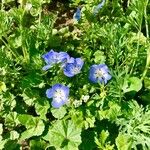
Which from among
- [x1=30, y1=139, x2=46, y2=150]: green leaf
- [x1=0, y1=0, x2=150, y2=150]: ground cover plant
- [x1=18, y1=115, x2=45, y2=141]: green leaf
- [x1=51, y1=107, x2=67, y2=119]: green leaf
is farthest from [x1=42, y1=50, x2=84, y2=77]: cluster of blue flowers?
[x1=30, y1=139, x2=46, y2=150]: green leaf

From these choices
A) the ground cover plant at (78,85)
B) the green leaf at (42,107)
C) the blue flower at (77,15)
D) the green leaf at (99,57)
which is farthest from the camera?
the blue flower at (77,15)

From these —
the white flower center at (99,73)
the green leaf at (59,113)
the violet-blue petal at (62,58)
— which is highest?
the violet-blue petal at (62,58)

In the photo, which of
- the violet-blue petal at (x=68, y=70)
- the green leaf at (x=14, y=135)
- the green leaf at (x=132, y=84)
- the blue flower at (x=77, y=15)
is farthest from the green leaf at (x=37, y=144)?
the blue flower at (x=77, y=15)

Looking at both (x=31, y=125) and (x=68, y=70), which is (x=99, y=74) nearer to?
(x=68, y=70)

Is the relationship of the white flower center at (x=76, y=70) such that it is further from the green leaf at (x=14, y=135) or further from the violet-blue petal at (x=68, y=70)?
the green leaf at (x=14, y=135)

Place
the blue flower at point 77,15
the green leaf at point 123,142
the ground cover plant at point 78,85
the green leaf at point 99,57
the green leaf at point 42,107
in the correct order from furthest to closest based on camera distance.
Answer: the blue flower at point 77,15 < the green leaf at point 99,57 < the green leaf at point 42,107 < the ground cover plant at point 78,85 < the green leaf at point 123,142

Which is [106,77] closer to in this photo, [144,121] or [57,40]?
[144,121]

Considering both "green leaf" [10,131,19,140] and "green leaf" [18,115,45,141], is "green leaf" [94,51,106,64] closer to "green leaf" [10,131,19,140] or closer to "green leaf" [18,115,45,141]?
"green leaf" [18,115,45,141]
